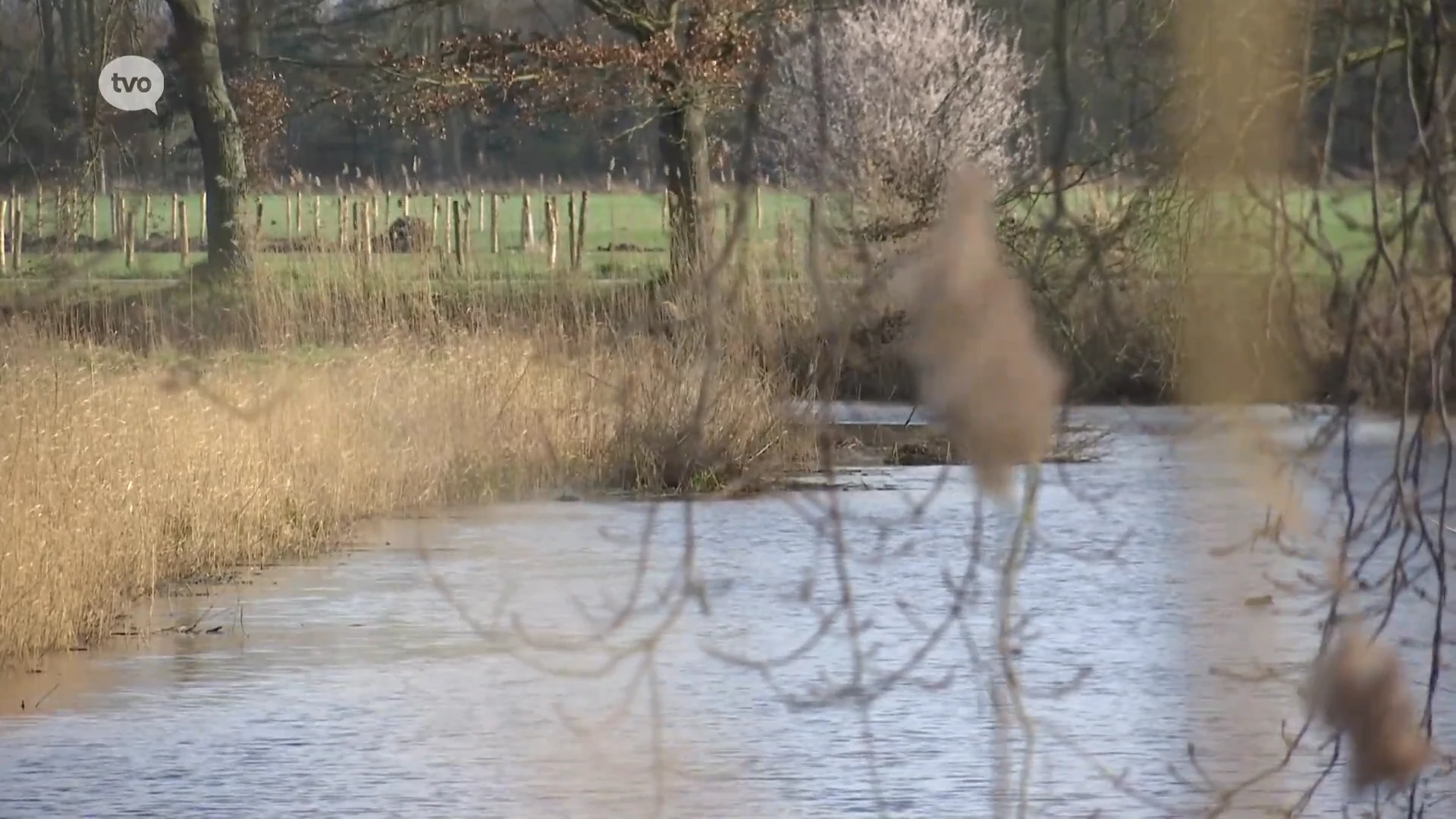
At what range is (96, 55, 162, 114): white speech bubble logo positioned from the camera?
12523 millimetres

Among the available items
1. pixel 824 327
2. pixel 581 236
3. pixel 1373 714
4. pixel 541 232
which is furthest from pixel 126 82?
pixel 1373 714

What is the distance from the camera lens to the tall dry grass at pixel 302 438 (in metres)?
8.20

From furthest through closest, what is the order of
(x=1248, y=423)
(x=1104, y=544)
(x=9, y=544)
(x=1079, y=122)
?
(x=1104, y=544)
(x=9, y=544)
(x=1079, y=122)
(x=1248, y=423)

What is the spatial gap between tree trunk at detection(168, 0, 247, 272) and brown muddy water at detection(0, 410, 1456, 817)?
12.8 metres

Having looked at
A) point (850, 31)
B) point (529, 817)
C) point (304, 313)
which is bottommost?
point (529, 817)

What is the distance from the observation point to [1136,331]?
446 cm

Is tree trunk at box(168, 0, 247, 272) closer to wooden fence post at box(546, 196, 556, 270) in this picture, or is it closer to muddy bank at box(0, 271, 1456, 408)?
wooden fence post at box(546, 196, 556, 270)

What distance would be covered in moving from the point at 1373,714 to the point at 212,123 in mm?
20688

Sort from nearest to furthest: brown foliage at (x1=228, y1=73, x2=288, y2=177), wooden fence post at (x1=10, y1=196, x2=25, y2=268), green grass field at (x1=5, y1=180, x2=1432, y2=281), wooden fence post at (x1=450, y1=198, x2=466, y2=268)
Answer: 1. green grass field at (x1=5, y1=180, x2=1432, y2=281)
2. wooden fence post at (x1=450, y1=198, x2=466, y2=268)
3. wooden fence post at (x1=10, y1=196, x2=25, y2=268)
4. brown foliage at (x1=228, y1=73, x2=288, y2=177)

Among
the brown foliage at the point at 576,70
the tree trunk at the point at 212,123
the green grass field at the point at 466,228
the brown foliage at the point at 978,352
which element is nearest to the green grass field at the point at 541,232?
the green grass field at the point at 466,228

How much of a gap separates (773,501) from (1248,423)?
9224mm

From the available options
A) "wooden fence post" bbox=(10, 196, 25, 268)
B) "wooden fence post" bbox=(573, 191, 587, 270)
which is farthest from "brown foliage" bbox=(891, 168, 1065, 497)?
"wooden fence post" bbox=(10, 196, 25, 268)

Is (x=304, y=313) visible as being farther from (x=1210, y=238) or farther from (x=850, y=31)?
(x=1210, y=238)

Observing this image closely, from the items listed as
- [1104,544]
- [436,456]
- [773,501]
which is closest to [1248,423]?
[1104,544]
